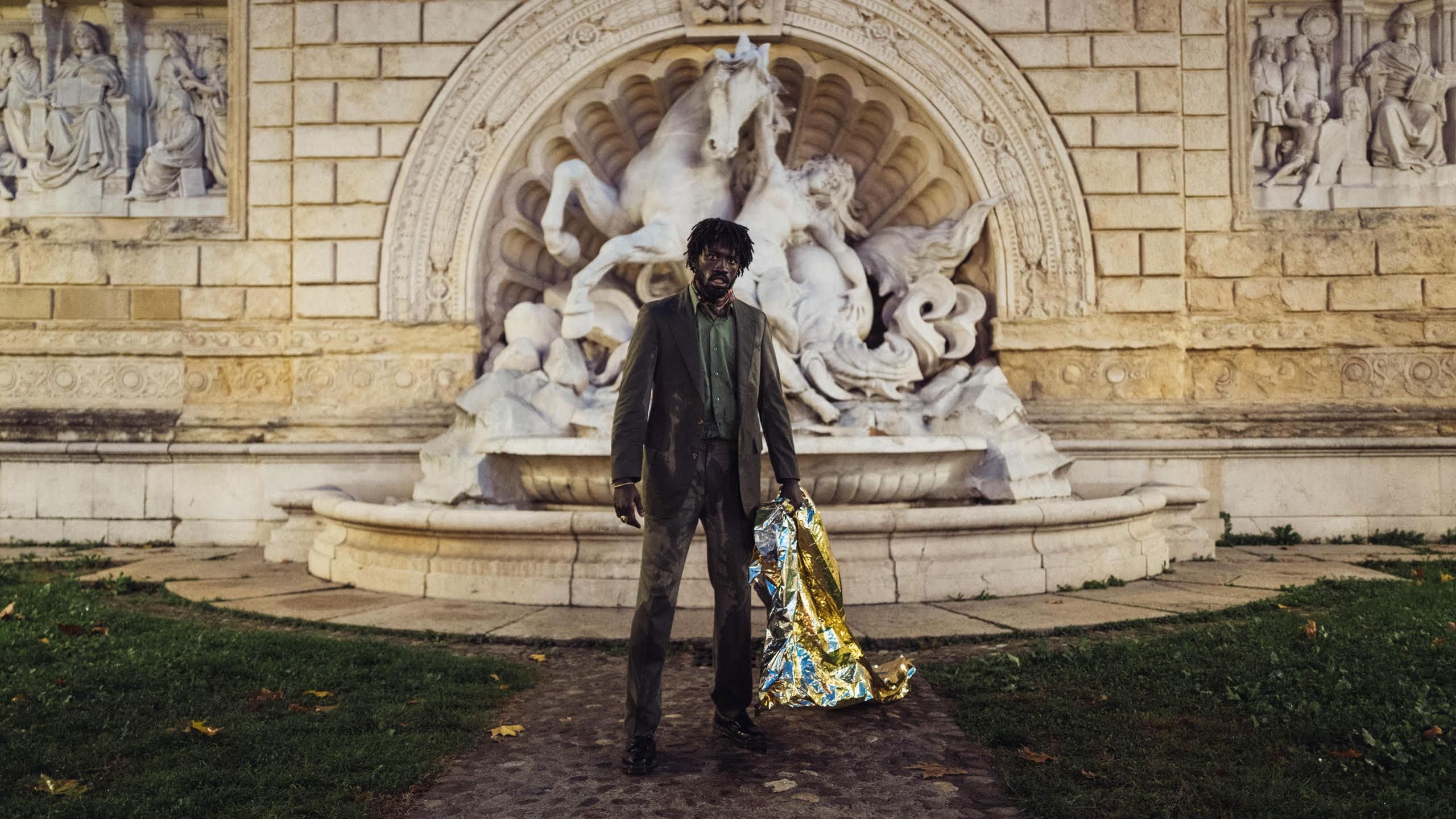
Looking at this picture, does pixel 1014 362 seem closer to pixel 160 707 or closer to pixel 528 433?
pixel 528 433

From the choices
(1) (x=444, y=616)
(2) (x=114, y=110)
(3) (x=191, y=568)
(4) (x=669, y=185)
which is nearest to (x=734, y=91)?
(4) (x=669, y=185)

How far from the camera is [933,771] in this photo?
3.45 meters

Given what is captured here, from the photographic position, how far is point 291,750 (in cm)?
358

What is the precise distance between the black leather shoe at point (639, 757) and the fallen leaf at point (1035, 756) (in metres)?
1.22

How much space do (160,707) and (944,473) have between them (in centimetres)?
491

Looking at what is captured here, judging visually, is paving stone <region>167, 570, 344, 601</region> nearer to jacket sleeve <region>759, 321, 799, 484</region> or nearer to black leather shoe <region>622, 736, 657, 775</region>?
black leather shoe <region>622, 736, 657, 775</region>

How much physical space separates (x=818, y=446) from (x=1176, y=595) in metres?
2.32

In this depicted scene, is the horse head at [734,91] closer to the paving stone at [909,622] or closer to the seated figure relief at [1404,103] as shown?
the paving stone at [909,622]

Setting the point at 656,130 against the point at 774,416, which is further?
the point at 656,130

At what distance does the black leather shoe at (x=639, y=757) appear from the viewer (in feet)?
11.4

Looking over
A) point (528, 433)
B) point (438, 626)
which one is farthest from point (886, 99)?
point (438, 626)

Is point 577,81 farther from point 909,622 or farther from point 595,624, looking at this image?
point 909,622

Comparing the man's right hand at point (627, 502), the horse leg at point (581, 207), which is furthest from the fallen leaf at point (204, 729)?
the horse leg at point (581, 207)

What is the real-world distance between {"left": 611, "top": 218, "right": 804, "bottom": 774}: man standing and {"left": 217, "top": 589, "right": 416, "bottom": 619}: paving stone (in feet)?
9.92
